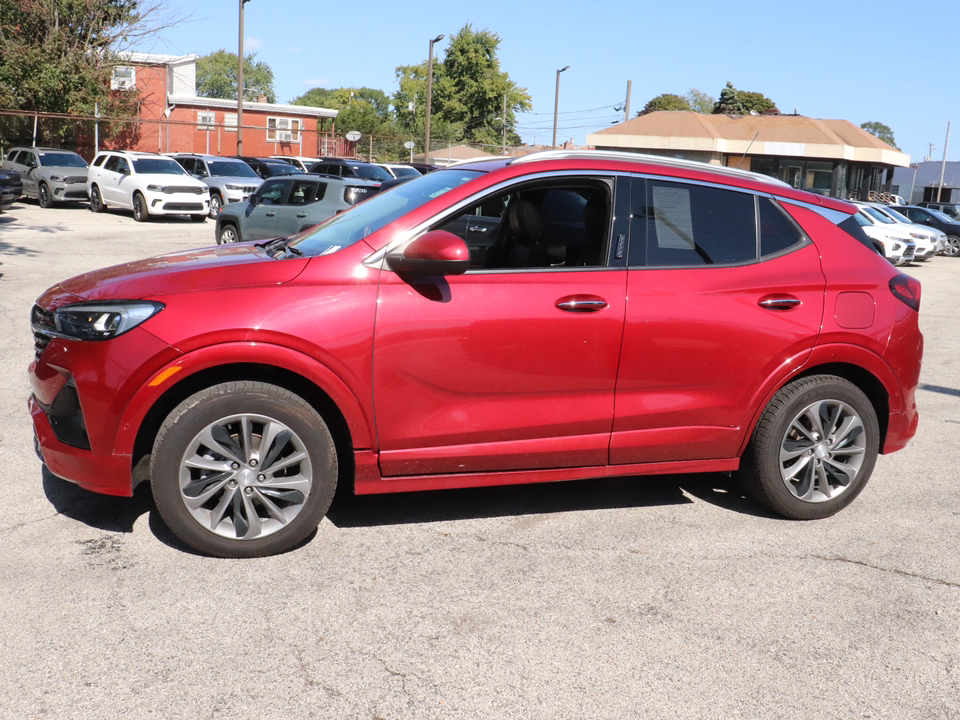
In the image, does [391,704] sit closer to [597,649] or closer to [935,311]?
[597,649]

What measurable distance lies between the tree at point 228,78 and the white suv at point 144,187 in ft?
324

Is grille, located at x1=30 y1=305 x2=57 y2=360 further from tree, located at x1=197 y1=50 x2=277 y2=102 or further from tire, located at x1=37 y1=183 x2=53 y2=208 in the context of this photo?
tree, located at x1=197 y1=50 x2=277 y2=102

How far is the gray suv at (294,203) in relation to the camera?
48.2ft

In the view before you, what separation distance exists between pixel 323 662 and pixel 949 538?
10.9 feet

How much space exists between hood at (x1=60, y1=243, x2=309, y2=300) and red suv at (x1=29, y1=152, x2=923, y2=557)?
14mm

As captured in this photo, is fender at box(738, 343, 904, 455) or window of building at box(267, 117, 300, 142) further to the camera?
window of building at box(267, 117, 300, 142)

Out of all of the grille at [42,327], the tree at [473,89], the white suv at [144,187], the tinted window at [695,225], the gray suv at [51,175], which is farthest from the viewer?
the tree at [473,89]

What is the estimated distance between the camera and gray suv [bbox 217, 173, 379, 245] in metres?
14.7

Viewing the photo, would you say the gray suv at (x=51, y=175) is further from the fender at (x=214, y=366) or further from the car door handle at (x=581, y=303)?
the car door handle at (x=581, y=303)


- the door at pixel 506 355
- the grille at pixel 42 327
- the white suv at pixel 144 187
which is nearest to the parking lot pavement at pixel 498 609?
the door at pixel 506 355

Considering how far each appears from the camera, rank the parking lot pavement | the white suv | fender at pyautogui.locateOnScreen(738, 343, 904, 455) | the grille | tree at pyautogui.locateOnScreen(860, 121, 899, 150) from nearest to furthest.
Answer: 1. the parking lot pavement
2. the grille
3. fender at pyautogui.locateOnScreen(738, 343, 904, 455)
4. the white suv
5. tree at pyautogui.locateOnScreen(860, 121, 899, 150)

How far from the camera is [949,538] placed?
4820 millimetres

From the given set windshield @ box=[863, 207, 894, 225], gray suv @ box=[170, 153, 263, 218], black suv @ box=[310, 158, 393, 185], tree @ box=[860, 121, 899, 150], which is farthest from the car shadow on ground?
tree @ box=[860, 121, 899, 150]

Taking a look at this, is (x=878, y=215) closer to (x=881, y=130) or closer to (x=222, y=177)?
(x=222, y=177)
